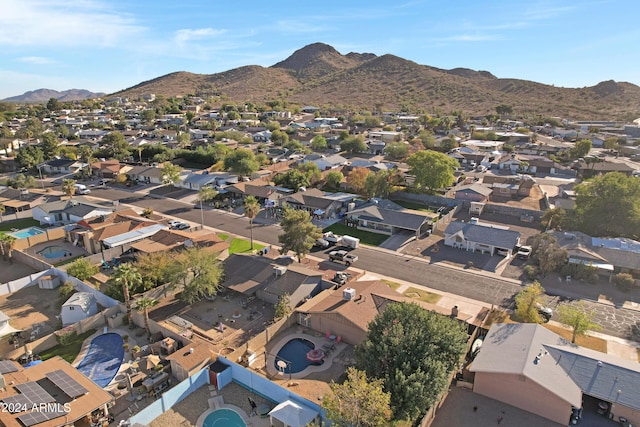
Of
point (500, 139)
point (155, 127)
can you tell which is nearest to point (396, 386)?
point (500, 139)

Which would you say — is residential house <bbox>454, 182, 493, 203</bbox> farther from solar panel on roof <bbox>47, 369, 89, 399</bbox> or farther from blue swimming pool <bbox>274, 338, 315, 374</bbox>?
solar panel on roof <bbox>47, 369, 89, 399</bbox>

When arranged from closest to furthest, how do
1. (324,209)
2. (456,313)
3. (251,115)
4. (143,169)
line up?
1. (456,313)
2. (324,209)
3. (143,169)
4. (251,115)

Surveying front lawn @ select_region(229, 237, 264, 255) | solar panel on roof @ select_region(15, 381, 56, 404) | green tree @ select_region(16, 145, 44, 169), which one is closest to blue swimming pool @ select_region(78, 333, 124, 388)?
solar panel on roof @ select_region(15, 381, 56, 404)

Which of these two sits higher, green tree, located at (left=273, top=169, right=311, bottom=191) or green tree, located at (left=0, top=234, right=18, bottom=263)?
green tree, located at (left=273, top=169, right=311, bottom=191)

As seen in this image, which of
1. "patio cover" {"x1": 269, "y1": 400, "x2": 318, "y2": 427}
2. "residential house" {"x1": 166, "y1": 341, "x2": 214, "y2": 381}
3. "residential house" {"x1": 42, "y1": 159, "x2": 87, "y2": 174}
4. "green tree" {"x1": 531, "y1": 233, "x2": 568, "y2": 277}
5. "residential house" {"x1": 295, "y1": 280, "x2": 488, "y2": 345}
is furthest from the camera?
"residential house" {"x1": 42, "y1": 159, "x2": 87, "y2": 174}

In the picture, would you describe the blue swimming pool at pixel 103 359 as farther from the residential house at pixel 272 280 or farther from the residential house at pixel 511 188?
the residential house at pixel 511 188

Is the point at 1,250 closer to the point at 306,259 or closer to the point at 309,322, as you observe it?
the point at 306,259
